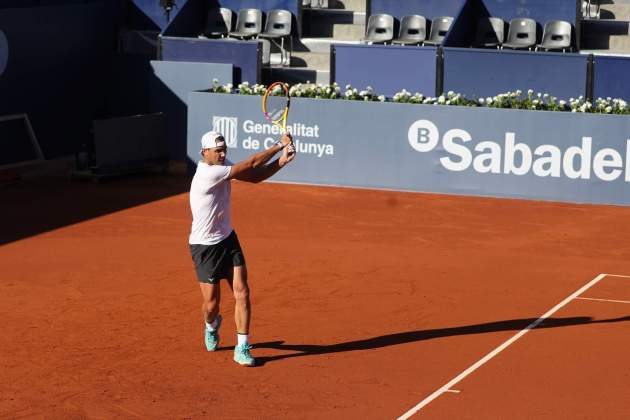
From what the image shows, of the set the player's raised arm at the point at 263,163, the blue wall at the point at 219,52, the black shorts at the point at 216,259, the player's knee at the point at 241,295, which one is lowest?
the player's knee at the point at 241,295

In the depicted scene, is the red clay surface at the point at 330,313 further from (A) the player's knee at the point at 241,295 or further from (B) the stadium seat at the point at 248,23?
(B) the stadium seat at the point at 248,23

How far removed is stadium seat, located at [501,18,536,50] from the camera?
28.3 meters

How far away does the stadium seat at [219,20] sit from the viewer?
30.1 meters

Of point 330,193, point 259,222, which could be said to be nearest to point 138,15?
point 330,193

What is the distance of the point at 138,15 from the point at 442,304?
702 inches

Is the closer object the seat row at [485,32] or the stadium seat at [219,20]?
the seat row at [485,32]

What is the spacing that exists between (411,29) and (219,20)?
15.7 feet

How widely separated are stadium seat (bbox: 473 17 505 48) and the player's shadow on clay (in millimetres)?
15335

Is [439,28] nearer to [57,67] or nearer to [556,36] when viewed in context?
[556,36]

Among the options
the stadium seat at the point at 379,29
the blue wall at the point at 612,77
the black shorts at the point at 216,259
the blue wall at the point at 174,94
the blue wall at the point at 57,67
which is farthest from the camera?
the stadium seat at the point at 379,29

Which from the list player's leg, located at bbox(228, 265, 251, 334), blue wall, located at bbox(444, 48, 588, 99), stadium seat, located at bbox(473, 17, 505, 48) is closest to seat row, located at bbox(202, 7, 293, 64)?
stadium seat, located at bbox(473, 17, 505, 48)

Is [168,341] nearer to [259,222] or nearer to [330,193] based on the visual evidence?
[259,222]

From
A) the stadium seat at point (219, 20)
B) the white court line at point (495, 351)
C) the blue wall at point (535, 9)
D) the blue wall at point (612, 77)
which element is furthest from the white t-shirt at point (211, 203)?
the stadium seat at point (219, 20)

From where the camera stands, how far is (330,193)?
22719mm
